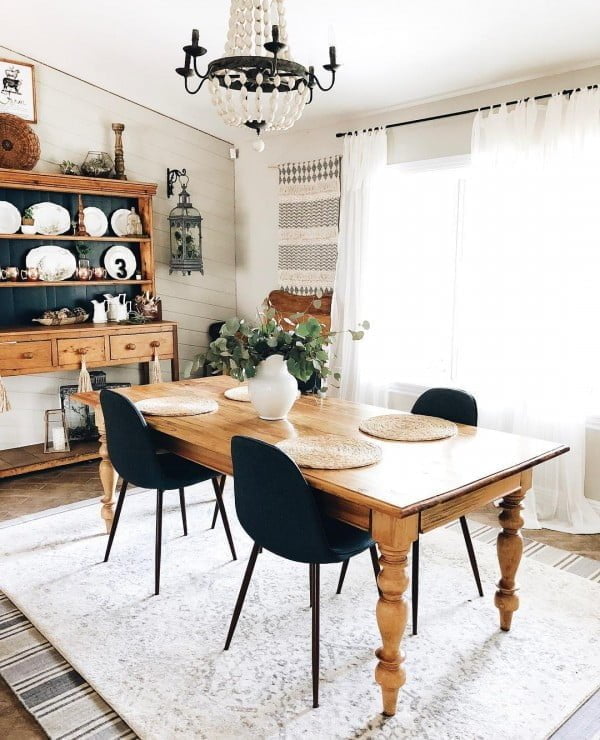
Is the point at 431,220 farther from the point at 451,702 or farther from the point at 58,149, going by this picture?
the point at 451,702

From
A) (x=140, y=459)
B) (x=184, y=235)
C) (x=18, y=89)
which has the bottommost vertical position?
(x=140, y=459)

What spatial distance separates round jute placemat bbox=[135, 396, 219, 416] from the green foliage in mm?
264

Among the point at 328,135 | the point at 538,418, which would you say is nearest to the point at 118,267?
the point at 328,135

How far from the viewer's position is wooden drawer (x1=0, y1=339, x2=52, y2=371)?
4.04 metres

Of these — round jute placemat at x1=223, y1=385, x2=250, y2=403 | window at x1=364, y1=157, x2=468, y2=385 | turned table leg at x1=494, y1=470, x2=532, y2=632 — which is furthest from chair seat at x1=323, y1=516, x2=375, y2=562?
window at x1=364, y1=157, x2=468, y2=385

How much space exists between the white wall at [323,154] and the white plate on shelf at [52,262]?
4.84ft

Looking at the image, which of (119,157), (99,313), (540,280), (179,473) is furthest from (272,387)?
(119,157)

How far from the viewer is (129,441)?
2730mm

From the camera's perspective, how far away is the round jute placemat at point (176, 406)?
278 cm

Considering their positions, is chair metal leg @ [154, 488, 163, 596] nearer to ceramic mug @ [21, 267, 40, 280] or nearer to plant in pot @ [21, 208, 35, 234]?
ceramic mug @ [21, 267, 40, 280]

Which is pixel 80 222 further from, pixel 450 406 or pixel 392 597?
pixel 392 597

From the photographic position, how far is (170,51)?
401 centimetres

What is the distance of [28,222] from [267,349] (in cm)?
256

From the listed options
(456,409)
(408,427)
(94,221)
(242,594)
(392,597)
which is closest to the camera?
(392,597)
